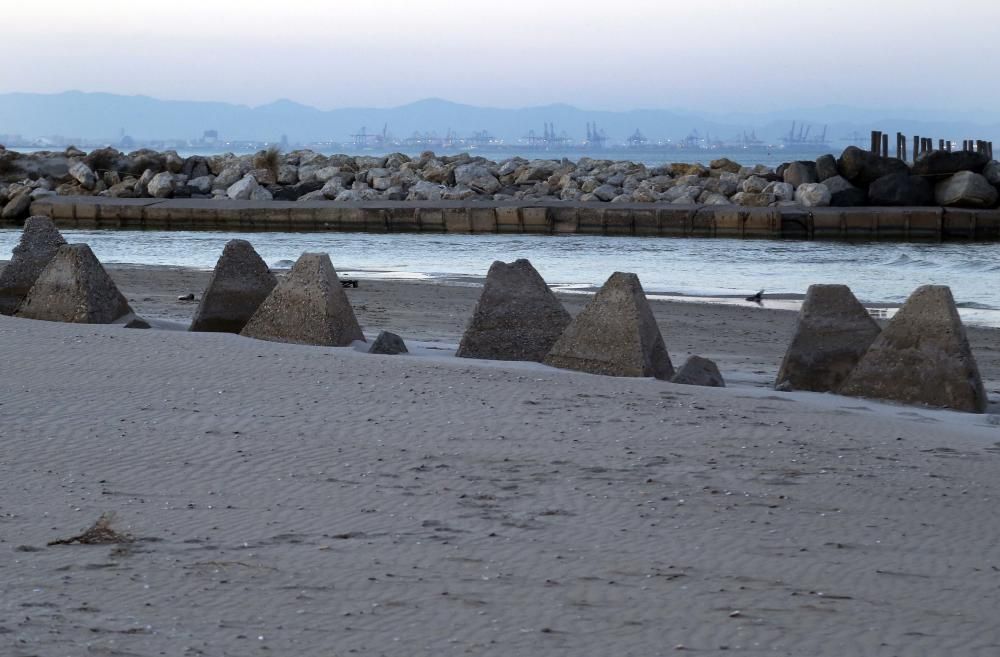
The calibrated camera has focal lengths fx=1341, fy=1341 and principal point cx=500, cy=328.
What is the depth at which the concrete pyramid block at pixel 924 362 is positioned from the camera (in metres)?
7.23

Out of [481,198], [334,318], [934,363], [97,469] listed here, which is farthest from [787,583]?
[481,198]

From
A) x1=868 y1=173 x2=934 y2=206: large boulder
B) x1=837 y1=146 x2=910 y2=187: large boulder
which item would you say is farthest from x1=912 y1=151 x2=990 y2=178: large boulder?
x1=868 y1=173 x2=934 y2=206: large boulder

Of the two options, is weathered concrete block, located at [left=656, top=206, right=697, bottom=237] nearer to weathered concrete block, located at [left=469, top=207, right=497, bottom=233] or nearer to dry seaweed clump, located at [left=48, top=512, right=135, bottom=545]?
weathered concrete block, located at [left=469, top=207, right=497, bottom=233]

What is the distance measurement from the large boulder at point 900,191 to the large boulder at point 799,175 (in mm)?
2018

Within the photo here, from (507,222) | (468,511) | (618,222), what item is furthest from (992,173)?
(468,511)

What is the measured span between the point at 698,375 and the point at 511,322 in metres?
1.39

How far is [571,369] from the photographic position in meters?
7.98

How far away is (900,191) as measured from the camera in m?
31.5

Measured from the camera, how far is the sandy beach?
11.9 feet

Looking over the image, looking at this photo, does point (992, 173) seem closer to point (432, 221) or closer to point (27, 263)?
point (432, 221)

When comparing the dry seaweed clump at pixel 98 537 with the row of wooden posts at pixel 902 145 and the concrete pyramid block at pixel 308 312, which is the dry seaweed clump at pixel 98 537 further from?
the row of wooden posts at pixel 902 145

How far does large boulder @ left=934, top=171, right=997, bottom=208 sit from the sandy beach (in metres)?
25.1

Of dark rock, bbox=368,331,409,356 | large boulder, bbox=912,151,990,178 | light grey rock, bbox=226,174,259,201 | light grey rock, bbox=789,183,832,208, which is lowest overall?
dark rock, bbox=368,331,409,356

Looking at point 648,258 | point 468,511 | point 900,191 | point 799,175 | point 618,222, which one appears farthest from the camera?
point 799,175
